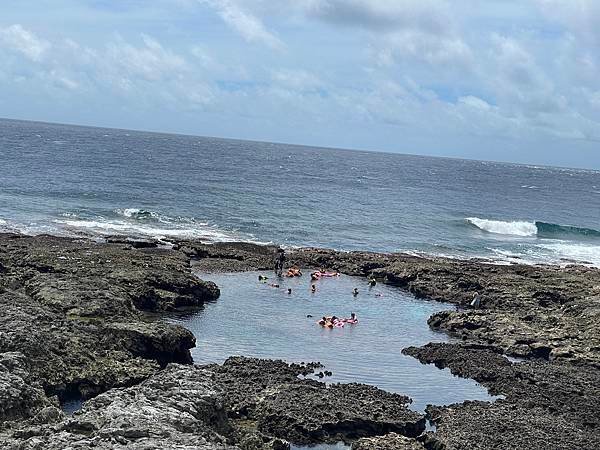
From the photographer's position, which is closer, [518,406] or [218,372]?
[518,406]

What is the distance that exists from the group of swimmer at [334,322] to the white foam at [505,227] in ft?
202

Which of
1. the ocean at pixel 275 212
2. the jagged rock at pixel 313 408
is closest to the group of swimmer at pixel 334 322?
the jagged rock at pixel 313 408

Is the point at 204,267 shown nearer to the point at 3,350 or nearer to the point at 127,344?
the point at 127,344

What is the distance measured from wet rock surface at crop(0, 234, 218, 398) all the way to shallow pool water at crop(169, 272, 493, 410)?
9.03 ft

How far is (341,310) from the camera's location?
160 ft

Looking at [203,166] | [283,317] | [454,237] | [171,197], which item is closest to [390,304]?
[283,317]

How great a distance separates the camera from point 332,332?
42.8 metres

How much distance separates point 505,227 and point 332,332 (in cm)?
6863

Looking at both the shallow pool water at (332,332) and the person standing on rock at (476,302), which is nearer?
the shallow pool water at (332,332)

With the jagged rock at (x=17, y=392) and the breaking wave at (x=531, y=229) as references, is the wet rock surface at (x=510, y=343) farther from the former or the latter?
the breaking wave at (x=531, y=229)

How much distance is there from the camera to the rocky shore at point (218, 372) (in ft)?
62.1

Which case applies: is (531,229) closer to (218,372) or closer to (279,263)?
(279,263)

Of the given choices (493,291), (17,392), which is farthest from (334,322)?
(17,392)

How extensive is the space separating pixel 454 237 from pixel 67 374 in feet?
230
